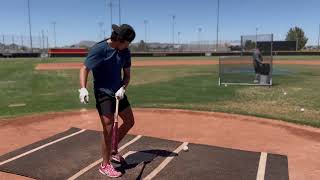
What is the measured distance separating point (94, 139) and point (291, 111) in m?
5.66

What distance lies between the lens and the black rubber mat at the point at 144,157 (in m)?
5.52

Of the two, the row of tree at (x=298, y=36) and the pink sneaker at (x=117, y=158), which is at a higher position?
the row of tree at (x=298, y=36)

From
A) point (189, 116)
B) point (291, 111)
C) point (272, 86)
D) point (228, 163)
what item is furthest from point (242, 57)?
point (228, 163)

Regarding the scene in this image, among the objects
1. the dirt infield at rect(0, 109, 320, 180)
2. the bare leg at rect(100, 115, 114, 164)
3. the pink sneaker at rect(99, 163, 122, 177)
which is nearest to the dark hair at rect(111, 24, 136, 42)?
the bare leg at rect(100, 115, 114, 164)

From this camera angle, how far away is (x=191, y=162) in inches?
241

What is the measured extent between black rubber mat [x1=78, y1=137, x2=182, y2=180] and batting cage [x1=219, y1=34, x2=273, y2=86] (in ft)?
33.1

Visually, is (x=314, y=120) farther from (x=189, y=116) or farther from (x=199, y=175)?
(x=199, y=175)

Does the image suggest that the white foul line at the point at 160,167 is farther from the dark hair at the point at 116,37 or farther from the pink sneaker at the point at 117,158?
the dark hair at the point at 116,37

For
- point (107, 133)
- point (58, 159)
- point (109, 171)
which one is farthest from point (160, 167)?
point (58, 159)

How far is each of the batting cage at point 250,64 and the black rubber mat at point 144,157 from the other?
10089mm

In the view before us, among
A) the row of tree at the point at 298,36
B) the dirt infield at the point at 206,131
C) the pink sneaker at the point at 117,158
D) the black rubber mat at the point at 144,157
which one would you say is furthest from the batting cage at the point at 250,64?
the row of tree at the point at 298,36

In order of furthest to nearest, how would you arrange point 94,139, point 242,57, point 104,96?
point 242,57, point 94,139, point 104,96

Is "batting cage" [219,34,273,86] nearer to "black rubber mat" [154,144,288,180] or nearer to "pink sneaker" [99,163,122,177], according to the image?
"black rubber mat" [154,144,288,180]

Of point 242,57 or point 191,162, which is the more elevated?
point 242,57
